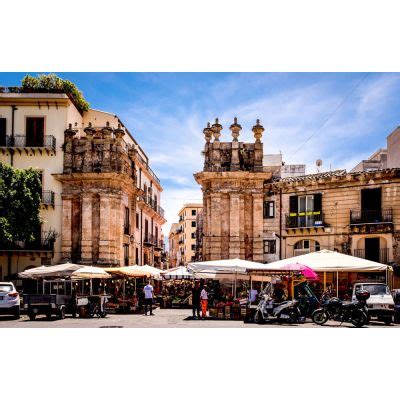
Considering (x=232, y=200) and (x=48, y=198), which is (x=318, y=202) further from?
(x=48, y=198)

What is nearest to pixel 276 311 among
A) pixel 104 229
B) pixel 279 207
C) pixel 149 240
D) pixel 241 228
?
pixel 241 228

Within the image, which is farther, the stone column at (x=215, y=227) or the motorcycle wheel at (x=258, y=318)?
the stone column at (x=215, y=227)

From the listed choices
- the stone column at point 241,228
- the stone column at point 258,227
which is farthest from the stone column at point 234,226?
the stone column at point 258,227

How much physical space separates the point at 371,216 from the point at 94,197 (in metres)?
15.1

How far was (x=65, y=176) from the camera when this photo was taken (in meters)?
32.4

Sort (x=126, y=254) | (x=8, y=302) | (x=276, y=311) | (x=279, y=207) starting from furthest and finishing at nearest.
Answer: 1. (x=126, y=254)
2. (x=279, y=207)
3. (x=8, y=302)
4. (x=276, y=311)

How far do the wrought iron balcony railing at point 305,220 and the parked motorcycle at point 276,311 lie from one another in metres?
11.2

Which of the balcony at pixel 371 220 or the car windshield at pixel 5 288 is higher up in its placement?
the balcony at pixel 371 220

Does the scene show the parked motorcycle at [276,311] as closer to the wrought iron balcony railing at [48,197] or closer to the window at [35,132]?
the wrought iron balcony railing at [48,197]

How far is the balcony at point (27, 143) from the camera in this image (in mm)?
32062
